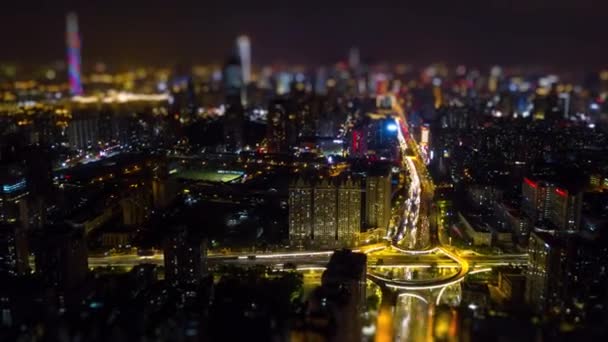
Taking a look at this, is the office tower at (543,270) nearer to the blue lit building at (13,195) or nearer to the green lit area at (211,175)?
the green lit area at (211,175)

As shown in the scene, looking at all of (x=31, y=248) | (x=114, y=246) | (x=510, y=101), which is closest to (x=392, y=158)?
(x=114, y=246)

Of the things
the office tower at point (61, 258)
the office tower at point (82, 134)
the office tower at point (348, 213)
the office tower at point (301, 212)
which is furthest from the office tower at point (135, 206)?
the office tower at point (82, 134)

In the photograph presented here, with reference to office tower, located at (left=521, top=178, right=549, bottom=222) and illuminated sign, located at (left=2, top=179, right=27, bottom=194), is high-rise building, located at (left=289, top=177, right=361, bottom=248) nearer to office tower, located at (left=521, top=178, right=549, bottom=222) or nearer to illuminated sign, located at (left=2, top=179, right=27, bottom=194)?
office tower, located at (left=521, top=178, right=549, bottom=222)

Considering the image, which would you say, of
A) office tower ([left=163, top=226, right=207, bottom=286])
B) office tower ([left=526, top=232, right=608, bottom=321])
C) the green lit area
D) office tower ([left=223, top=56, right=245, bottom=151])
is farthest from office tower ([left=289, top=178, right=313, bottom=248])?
office tower ([left=223, top=56, right=245, bottom=151])

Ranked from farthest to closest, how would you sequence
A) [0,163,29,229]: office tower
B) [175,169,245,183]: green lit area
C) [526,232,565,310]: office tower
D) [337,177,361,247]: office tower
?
1. [175,169,245,183]: green lit area
2. [0,163,29,229]: office tower
3. [337,177,361,247]: office tower
4. [526,232,565,310]: office tower

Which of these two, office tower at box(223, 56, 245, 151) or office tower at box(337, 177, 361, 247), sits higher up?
office tower at box(223, 56, 245, 151)

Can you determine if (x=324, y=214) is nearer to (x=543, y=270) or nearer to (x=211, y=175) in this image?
(x=543, y=270)
